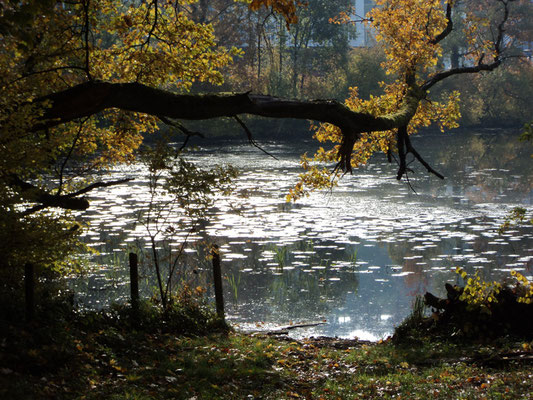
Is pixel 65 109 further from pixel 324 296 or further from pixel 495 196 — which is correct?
pixel 495 196

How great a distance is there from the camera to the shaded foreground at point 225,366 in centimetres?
645

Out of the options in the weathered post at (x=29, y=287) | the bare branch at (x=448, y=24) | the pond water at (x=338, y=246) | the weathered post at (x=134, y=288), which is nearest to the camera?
the weathered post at (x=29, y=287)

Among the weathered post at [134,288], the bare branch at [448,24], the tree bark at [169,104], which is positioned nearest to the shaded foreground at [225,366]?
the weathered post at [134,288]

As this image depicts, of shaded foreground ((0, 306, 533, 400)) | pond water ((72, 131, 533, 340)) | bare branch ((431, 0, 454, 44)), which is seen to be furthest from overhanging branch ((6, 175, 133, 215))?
bare branch ((431, 0, 454, 44))

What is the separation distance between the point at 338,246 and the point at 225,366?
1090 centimetres

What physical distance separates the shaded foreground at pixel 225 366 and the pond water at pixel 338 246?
2.93 meters

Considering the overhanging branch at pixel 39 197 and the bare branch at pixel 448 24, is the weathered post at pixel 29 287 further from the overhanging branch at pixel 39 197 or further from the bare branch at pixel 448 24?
the bare branch at pixel 448 24

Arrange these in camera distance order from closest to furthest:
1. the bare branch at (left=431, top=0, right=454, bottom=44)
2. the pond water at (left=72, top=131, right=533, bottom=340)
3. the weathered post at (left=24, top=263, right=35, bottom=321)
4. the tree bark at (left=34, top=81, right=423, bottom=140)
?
the tree bark at (left=34, top=81, right=423, bottom=140), the weathered post at (left=24, top=263, right=35, bottom=321), the bare branch at (left=431, top=0, right=454, bottom=44), the pond water at (left=72, top=131, right=533, bottom=340)

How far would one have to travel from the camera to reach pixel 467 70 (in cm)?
1366

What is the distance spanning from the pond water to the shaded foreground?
115 inches

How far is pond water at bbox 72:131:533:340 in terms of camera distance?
46.0 ft

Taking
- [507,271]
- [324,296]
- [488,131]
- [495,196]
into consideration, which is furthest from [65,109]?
[488,131]

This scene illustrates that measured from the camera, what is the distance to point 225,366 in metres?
8.14

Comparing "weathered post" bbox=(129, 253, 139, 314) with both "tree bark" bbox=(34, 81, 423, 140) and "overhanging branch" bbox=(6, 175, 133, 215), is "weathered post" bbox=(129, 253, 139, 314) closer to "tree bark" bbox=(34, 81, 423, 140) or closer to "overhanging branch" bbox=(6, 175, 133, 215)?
"overhanging branch" bbox=(6, 175, 133, 215)
